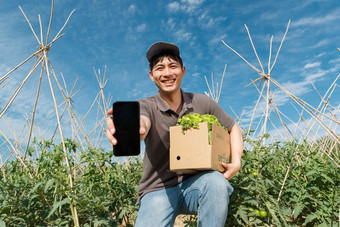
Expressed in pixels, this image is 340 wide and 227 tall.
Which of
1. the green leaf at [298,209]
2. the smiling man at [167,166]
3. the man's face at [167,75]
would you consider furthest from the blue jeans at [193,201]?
the green leaf at [298,209]

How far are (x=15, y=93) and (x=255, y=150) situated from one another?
103 inches

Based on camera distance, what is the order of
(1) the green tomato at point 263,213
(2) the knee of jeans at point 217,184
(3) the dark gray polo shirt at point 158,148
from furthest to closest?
1. (1) the green tomato at point 263,213
2. (3) the dark gray polo shirt at point 158,148
3. (2) the knee of jeans at point 217,184

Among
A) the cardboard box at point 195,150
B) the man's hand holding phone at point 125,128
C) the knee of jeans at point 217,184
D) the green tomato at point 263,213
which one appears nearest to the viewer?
the man's hand holding phone at point 125,128

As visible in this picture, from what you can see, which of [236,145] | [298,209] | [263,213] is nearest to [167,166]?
[236,145]

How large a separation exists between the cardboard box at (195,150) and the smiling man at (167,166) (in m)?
0.08

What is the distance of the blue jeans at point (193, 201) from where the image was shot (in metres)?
1.59

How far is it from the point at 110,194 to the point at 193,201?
1025 millimetres

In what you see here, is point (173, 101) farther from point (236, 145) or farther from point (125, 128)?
point (125, 128)

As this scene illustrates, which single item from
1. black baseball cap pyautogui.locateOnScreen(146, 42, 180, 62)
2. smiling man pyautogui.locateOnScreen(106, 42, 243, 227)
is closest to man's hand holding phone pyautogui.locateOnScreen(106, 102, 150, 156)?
smiling man pyautogui.locateOnScreen(106, 42, 243, 227)

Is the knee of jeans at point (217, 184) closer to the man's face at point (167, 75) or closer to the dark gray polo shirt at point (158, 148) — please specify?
the dark gray polo shirt at point (158, 148)

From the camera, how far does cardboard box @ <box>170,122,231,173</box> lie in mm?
1690

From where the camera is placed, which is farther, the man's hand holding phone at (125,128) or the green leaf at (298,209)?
the green leaf at (298,209)

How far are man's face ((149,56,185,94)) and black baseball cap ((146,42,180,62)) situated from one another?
68 millimetres

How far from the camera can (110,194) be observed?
8.09ft
